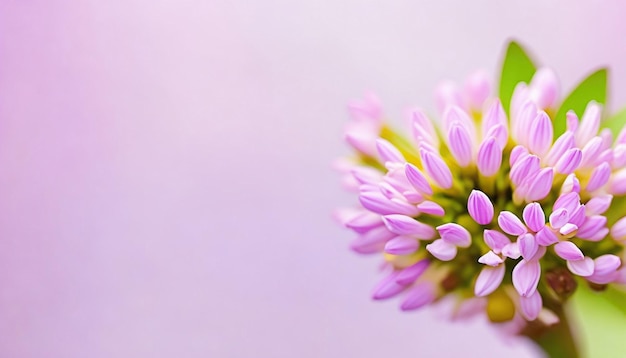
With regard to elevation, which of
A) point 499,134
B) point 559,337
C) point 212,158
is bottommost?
point 559,337

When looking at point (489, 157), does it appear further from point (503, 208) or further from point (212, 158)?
point (212, 158)

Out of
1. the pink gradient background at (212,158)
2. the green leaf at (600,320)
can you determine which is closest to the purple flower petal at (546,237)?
the green leaf at (600,320)

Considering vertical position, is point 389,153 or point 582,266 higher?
point 389,153

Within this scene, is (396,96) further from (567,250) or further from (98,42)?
(567,250)

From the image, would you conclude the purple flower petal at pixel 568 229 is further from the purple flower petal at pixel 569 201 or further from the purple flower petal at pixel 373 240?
the purple flower petal at pixel 373 240

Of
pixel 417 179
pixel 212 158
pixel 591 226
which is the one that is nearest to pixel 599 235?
pixel 591 226

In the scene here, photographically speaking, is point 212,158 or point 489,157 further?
point 212,158

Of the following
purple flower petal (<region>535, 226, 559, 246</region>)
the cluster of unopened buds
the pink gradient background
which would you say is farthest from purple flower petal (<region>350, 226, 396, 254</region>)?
the pink gradient background
